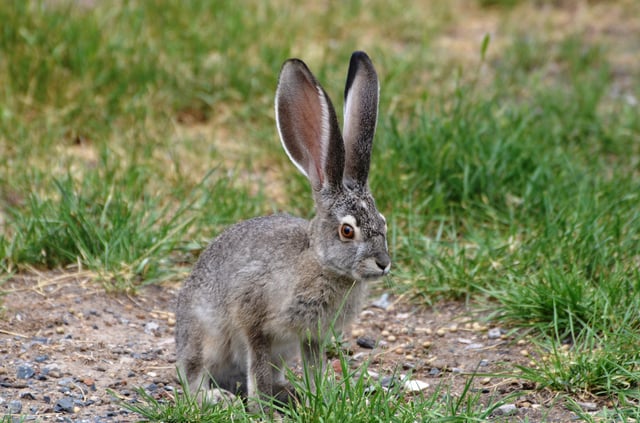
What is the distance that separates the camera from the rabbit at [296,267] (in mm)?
4574

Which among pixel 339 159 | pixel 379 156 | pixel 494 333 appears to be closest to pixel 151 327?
pixel 339 159

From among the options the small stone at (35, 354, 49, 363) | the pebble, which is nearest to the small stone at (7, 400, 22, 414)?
the small stone at (35, 354, 49, 363)

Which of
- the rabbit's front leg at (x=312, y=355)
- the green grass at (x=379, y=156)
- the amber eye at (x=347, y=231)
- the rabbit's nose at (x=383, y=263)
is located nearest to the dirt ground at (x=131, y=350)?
the green grass at (x=379, y=156)

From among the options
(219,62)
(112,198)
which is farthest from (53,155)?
(219,62)

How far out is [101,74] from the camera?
781cm

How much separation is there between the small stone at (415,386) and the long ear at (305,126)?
0.97 metres

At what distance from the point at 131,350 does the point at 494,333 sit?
185cm

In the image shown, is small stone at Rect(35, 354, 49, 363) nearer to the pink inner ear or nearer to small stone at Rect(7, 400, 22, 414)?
small stone at Rect(7, 400, 22, 414)

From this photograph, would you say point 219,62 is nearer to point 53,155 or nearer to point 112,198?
point 53,155

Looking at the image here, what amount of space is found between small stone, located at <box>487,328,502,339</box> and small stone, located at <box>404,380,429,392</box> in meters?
0.66

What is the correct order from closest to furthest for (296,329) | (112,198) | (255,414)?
(255,414)
(296,329)
(112,198)

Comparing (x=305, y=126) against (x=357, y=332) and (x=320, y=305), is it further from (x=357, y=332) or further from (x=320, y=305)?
(x=357, y=332)

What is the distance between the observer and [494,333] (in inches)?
218

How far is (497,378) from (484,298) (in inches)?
33.5
